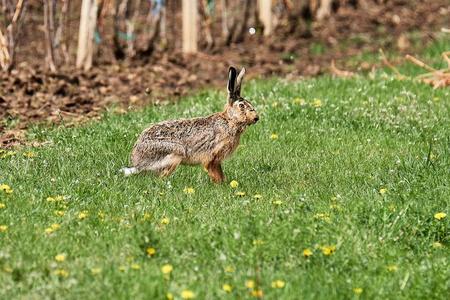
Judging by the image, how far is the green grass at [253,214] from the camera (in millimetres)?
6719

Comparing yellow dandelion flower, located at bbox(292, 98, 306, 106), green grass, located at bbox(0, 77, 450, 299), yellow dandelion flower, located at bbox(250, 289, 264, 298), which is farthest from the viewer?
yellow dandelion flower, located at bbox(292, 98, 306, 106)

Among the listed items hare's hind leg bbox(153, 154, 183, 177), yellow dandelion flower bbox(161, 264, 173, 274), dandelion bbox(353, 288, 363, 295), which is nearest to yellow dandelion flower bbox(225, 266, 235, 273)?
yellow dandelion flower bbox(161, 264, 173, 274)

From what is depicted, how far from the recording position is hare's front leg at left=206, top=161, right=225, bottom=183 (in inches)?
384

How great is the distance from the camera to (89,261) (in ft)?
22.7

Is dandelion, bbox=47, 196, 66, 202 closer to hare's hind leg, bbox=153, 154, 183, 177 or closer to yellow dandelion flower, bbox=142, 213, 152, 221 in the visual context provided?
yellow dandelion flower, bbox=142, 213, 152, 221

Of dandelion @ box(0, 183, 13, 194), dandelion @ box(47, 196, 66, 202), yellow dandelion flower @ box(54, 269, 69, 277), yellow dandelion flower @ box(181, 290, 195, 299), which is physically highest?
yellow dandelion flower @ box(181, 290, 195, 299)

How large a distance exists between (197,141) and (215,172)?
14.2 inches

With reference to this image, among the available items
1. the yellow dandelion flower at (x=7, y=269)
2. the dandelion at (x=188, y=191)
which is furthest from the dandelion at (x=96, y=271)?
the dandelion at (x=188, y=191)

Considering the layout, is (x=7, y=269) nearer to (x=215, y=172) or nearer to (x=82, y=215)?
(x=82, y=215)

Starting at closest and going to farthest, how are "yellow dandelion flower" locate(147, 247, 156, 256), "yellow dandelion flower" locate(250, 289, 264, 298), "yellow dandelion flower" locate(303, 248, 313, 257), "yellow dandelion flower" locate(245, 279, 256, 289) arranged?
"yellow dandelion flower" locate(250, 289, 264, 298) < "yellow dandelion flower" locate(245, 279, 256, 289) < "yellow dandelion flower" locate(147, 247, 156, 256) < "yellow dandelion flower" locate(303, 248, 313, 257)

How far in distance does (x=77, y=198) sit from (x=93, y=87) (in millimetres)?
6312

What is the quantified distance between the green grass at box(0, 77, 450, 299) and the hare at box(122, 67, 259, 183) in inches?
Answer: 7.4

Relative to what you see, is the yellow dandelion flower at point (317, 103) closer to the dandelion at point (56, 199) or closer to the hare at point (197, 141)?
the hare at point (197, 141)

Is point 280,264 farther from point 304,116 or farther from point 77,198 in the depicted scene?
point 304,116
